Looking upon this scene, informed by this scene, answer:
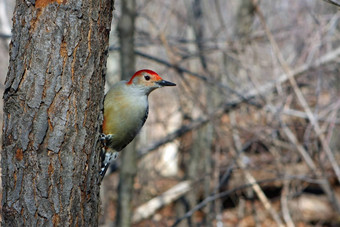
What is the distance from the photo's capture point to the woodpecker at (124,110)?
288cm

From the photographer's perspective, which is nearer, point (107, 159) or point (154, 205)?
point (107, 159)

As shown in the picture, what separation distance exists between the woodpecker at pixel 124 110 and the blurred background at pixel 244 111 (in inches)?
57.0

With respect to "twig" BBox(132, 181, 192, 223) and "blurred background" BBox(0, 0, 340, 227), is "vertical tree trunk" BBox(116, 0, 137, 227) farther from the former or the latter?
"twig" BBox(132, 181, 192, 223)

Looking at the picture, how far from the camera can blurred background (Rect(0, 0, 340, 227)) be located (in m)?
5.03

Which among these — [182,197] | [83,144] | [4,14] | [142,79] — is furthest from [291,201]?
[4,14]

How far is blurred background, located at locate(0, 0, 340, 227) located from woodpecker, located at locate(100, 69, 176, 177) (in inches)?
57.0

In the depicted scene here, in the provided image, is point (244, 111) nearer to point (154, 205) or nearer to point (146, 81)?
point (154, 205)

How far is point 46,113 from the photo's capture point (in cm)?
198

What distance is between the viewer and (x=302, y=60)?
5969 mm

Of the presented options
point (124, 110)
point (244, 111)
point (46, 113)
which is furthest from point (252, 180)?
point (46, 113)

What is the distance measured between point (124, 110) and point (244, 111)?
3.79 m

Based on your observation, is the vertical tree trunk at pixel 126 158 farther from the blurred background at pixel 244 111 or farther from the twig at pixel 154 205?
the twig at pixel 154 205

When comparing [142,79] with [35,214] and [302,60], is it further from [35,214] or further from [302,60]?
[302,60]

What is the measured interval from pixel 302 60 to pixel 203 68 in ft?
5.91
